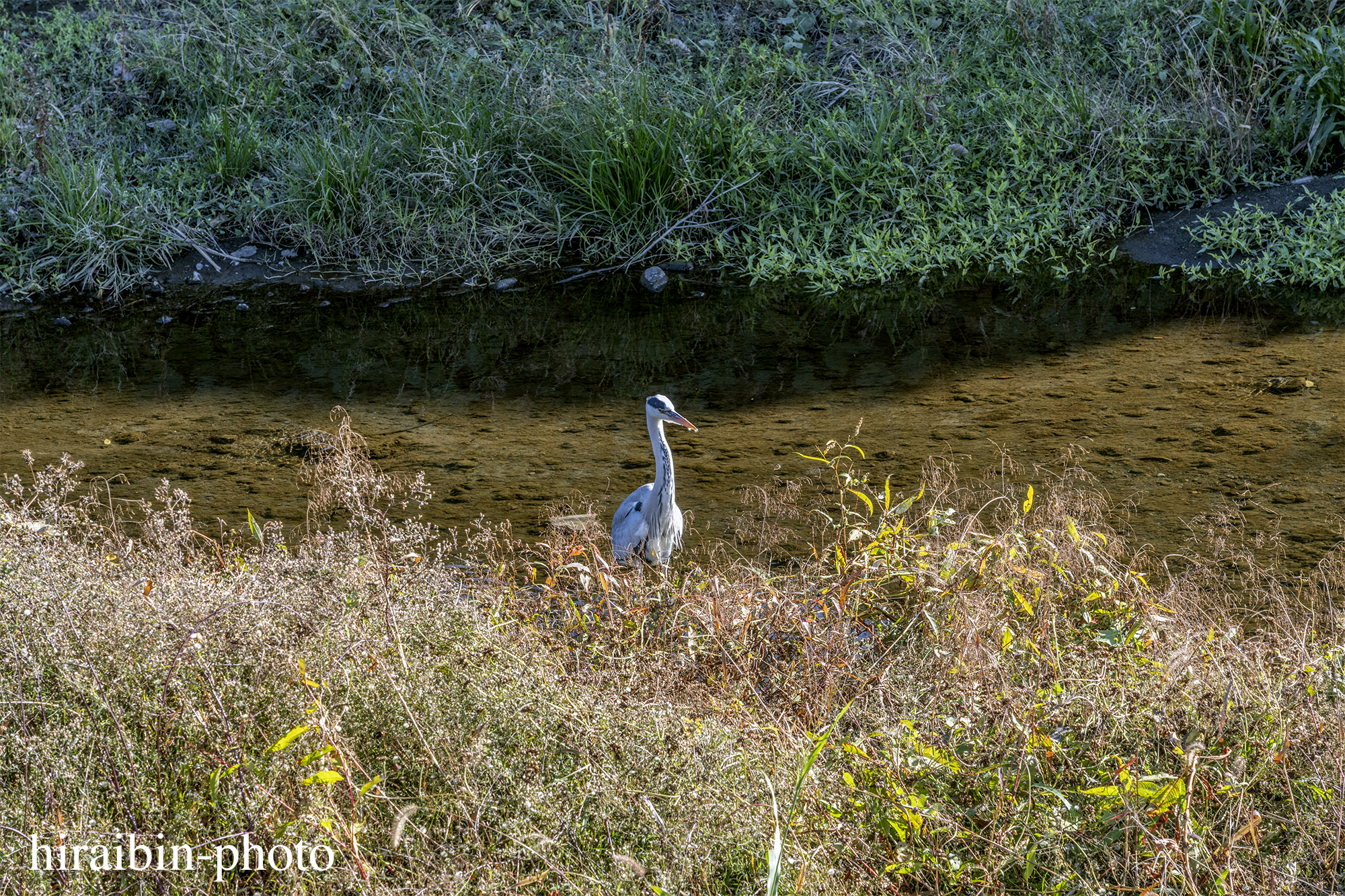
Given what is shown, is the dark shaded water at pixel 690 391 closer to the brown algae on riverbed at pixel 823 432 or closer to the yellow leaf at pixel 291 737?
the brown algae on riverbed at pixel 823 432

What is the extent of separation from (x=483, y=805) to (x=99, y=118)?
796cm

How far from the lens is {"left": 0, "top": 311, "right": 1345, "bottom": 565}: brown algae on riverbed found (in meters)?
3.92

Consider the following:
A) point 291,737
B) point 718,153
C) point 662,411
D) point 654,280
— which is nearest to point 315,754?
point 291,737

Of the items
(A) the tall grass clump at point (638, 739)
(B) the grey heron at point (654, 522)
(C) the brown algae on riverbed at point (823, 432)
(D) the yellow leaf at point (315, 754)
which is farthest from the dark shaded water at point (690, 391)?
(D) the yellow leaf at point (315, 754)

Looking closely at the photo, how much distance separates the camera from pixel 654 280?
6.51 m

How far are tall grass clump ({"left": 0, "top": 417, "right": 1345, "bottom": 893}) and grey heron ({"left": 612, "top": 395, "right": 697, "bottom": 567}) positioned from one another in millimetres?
881

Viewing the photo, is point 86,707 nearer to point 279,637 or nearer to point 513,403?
point 279,637

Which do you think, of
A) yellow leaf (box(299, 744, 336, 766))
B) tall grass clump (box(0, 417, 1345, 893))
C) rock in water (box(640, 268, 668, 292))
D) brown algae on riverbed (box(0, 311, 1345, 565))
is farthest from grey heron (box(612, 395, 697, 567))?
rock in water (box(640, 268, 668, 292))

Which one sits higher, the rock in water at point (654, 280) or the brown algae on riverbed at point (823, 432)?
the rock in water at point (654, 280)

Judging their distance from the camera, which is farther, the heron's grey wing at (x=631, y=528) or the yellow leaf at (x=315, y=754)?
the heron's grey wing at (x=631, y=528)

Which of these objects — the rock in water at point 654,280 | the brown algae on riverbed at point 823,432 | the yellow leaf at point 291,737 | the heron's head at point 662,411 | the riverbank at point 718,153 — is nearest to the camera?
the yellow leaf at point 291,737

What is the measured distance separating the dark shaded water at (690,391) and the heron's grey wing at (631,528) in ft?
1.12

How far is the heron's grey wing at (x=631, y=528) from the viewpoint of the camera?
11.8ft

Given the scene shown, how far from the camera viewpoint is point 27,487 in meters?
4.21
